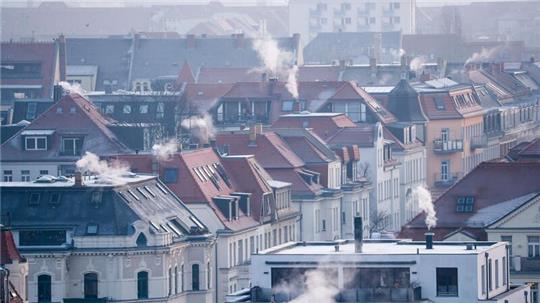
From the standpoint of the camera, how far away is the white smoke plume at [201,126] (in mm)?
133375

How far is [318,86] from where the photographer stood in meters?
162

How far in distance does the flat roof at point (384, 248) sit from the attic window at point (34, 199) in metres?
17.0

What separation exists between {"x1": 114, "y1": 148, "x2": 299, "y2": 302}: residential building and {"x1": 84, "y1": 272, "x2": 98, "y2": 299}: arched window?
7228 mm

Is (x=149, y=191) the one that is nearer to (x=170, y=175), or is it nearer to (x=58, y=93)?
(x=170, y=175)

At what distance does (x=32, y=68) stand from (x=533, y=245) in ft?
307

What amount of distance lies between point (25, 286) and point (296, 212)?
1281 inches

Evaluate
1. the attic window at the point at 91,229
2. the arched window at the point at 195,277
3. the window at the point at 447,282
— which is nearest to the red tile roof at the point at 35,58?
the arched window at the point at 195,277

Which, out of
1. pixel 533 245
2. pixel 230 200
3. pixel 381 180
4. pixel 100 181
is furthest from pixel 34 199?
pixel 381 180

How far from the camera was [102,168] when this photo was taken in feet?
378

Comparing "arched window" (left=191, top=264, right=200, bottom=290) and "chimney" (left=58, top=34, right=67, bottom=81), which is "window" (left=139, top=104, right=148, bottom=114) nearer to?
"chimney" (left=58, top=34, right=67, bottom=81)

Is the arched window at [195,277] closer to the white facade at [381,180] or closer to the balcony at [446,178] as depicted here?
the white facade at [381,180]

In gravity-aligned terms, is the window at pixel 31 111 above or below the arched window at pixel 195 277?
above

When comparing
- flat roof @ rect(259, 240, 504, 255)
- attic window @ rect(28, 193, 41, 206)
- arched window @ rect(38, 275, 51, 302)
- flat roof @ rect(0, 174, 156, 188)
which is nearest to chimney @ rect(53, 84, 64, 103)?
flat roof @ rect(0, 174, 156, 188)

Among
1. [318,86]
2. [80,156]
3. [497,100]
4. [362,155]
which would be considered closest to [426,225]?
[80,156]
